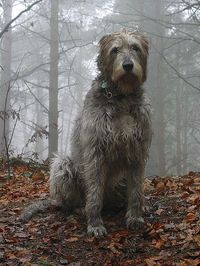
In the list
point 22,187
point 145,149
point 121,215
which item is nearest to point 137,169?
point 145,149

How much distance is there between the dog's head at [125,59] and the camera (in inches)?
183

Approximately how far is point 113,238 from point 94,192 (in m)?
0.55

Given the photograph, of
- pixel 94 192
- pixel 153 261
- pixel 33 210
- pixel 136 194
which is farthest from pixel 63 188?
pixel 153 261

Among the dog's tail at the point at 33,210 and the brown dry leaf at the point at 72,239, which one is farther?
the dog's tail at the point at 33,210

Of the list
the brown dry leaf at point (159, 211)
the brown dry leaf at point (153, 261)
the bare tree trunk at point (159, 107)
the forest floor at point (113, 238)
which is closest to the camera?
the brown dry leaf at point (153, 261)

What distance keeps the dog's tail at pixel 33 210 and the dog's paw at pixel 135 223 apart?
1.31 m

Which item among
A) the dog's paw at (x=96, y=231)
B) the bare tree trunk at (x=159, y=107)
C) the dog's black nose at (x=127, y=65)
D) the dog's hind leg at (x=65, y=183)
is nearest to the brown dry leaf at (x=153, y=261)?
the dog's paw at (x=96, y=231)

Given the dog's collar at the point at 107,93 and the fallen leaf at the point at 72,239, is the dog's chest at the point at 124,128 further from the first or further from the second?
the fallen leaf at the point at 72,239

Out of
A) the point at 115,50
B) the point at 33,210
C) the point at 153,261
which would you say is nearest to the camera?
the point at 153,261

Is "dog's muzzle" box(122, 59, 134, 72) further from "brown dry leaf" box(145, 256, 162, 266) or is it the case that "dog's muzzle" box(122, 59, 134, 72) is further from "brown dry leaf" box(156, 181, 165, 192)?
"brown dry leaf" box(156, 181, 165, 192)

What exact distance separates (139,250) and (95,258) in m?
0.45

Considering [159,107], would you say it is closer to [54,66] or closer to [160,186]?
[54,66]

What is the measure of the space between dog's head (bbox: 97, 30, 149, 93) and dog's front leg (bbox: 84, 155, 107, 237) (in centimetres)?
92

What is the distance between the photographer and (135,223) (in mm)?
5027
